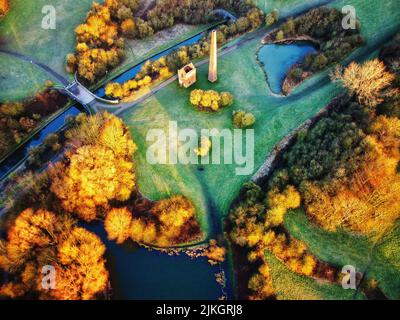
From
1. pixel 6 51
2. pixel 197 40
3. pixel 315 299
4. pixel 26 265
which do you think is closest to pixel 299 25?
pixel 197 40

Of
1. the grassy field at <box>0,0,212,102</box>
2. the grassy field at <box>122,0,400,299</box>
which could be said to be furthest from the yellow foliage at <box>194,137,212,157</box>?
the grassy field at <box>0,0,212,102</box>

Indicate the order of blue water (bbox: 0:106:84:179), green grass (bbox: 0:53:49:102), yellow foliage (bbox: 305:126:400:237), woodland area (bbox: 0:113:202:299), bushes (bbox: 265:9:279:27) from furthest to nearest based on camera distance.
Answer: bushes (bbox: 265:9:279:27) → green grass (bbox: 0:53:49:102) → blue water (bbox: 0:106:84:179) → yellow foliage (bbox: 305:126:400:237) → woodland area (bbox: 0:113:202:299)

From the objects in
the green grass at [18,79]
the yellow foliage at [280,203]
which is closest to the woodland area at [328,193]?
the yellow foliage at [280,203]

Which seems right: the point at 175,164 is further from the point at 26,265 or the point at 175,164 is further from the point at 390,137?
the point at 390,137

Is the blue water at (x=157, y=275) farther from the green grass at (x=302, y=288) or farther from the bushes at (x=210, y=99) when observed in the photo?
the bushes at (x=210, y=99)

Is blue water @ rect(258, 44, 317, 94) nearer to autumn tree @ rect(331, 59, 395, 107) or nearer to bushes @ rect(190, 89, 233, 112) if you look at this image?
bushes @ rect(190, 89, 233, 112)

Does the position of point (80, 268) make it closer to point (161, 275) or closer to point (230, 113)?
point (161, 275)
